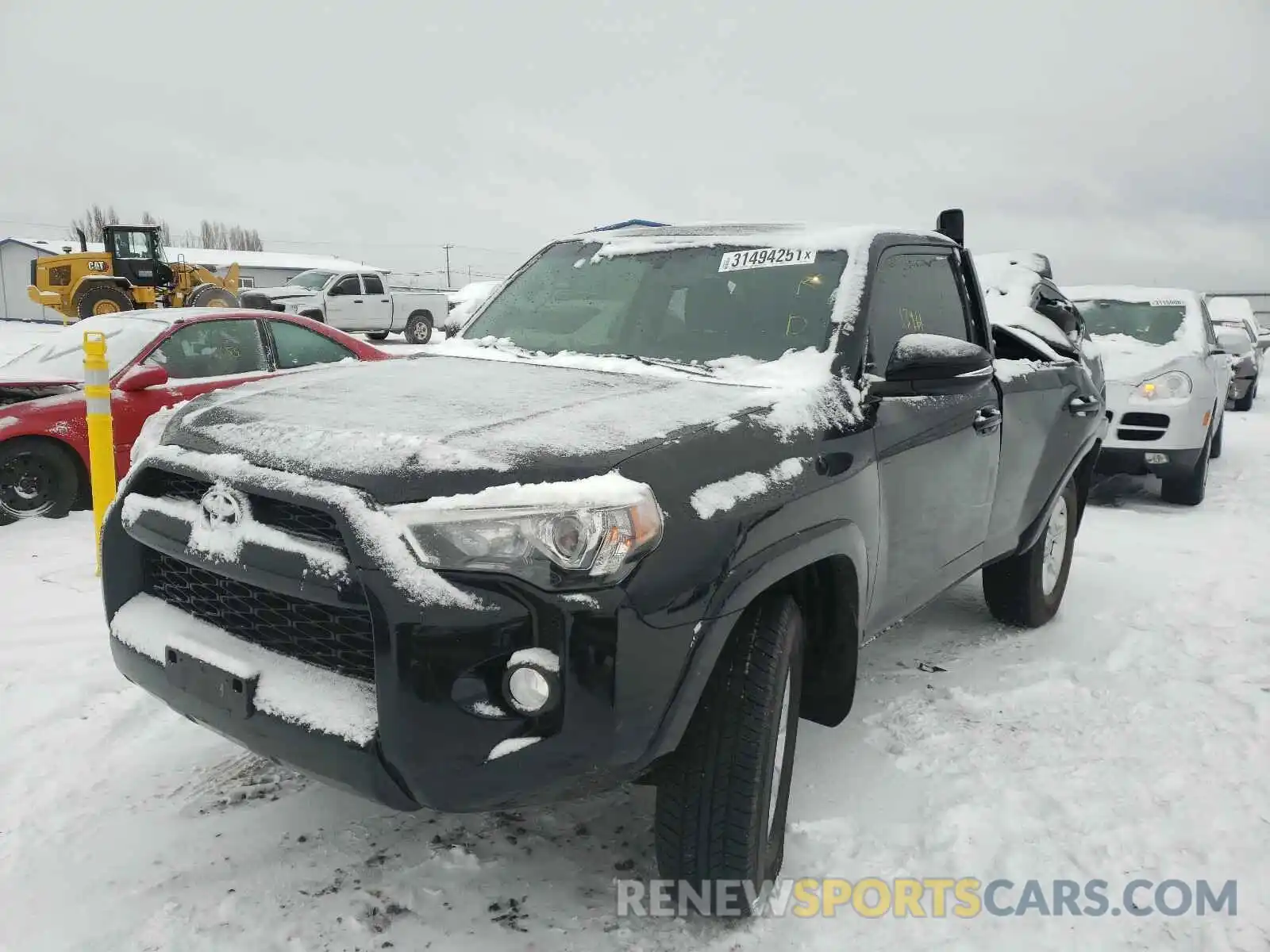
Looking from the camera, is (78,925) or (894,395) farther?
(894,395)

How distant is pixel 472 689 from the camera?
1893mm

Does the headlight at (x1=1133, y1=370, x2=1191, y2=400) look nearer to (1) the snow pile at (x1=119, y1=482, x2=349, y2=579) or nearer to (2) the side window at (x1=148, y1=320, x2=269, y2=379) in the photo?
(2) the side window at (x1=148, y1=320, x2=269, y2=379)

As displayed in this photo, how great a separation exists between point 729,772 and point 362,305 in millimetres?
23045

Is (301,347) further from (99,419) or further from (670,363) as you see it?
(670,363)

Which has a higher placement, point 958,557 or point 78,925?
point 958,557

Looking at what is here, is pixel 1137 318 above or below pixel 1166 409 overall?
above

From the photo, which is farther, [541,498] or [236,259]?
[236,259]

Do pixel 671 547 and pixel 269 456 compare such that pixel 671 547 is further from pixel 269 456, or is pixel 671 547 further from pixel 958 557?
pixel 958 557

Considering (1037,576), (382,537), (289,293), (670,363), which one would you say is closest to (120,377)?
(670,363)

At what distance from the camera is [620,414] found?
2340 mm

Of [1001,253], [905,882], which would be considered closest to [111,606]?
[905,882]

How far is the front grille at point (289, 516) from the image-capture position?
6.61 ft

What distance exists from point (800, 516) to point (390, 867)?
58.0 inches

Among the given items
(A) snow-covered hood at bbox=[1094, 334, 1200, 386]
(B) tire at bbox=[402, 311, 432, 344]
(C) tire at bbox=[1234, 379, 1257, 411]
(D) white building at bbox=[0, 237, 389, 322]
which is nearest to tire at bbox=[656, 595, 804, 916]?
(A) snow-covered hood at bbox=[1094, 334, 1200, 386]
